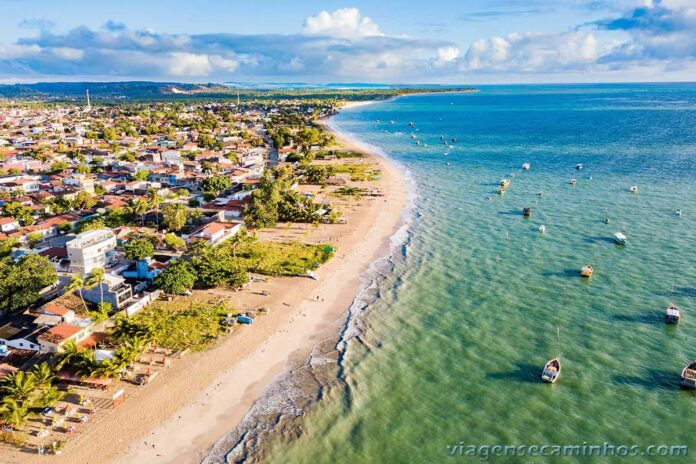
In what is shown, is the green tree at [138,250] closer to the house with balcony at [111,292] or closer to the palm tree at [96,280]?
the house with balcony at [111,292]

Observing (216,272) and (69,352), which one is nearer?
(69,352)

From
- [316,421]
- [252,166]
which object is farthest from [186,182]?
[316,421]

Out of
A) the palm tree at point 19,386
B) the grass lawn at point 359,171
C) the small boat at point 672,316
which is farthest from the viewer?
the grass lawn at point 359,171

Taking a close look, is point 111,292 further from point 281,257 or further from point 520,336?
point 520,336

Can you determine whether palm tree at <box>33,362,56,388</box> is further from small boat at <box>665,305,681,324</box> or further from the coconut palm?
small boat at <box>665,305,681,324</box>

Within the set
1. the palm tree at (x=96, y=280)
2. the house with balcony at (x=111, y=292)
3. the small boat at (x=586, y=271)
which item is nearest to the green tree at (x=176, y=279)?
the house with balcony at (x=111, y=292)

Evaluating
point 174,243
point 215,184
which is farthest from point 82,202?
point 174,243
